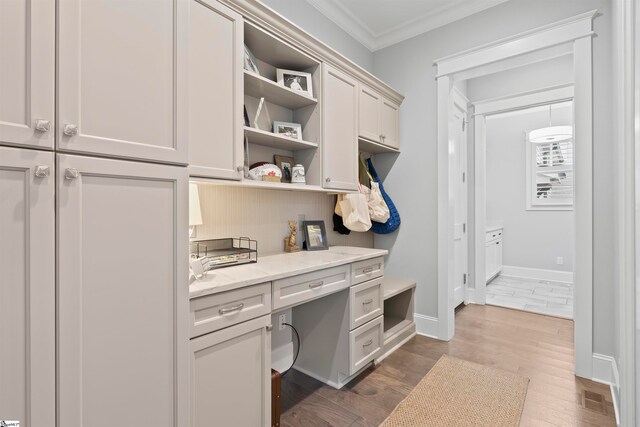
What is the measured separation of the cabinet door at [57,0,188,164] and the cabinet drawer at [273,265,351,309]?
2.65ft

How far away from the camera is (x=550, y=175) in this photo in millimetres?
5176

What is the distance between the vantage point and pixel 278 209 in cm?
235

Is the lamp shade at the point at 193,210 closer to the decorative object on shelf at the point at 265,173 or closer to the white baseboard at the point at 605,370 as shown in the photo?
the decorative object on shelf at the point at 265,173

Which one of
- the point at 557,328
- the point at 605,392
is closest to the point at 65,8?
the point at 605,392

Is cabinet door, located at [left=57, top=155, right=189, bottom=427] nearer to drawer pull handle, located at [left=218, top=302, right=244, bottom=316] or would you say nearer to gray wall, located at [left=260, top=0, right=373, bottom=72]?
drawer pull handle, located at [left=218, top=302, right=244, bottom=316]

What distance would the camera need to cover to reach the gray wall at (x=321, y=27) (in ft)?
7.84

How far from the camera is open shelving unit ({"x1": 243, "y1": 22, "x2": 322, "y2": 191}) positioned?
1.94m

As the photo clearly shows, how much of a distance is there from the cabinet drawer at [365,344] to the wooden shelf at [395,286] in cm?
30

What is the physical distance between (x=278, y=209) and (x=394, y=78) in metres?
1.87

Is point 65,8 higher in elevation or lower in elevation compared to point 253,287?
higher

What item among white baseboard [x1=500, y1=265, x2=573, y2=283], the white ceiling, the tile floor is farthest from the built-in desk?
white baseboard [x1=500, y1=265, x2=573, y2=283]

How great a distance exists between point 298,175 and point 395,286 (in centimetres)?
139

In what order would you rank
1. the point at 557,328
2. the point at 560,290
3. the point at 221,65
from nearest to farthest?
the point at 221,65 < the point at 557,328 < the point at 560,290

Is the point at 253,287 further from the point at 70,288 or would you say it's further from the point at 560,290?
the point at 560,290
